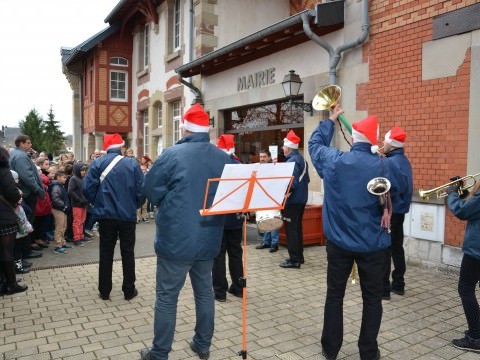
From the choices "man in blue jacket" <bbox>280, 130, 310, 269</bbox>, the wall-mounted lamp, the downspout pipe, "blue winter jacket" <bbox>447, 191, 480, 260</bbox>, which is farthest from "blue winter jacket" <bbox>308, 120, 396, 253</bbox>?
the wall-mounted lamp

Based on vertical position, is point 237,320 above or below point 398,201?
below

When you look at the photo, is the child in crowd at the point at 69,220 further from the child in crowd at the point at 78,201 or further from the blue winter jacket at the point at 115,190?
the blue winter jacket at the point at 115,190

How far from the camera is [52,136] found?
57.4 meters

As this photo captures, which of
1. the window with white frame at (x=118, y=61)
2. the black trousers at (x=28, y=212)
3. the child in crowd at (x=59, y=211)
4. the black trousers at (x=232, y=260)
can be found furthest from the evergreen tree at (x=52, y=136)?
the black trousers at (x=232, y=260)

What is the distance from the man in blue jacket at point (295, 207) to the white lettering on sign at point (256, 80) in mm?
3244

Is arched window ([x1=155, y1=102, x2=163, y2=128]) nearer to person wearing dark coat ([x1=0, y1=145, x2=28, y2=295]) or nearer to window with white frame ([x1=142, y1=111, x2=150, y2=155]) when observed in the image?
window with white frame ([x1=142, y1=111, x2=150, y2=155])

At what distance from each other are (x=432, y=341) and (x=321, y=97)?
8.20 ft

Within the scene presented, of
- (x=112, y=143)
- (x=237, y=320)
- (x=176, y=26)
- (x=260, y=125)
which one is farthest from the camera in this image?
(x=176, y=26)

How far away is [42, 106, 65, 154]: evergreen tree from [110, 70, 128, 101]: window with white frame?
3617 cm

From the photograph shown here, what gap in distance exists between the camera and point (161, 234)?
10.9 feet

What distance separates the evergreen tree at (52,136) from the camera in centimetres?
5344

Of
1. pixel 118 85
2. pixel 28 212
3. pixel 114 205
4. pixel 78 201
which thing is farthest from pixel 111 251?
pixel 118 85

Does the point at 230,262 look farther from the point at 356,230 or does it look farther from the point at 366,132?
the point at 366,132

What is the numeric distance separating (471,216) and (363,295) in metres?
1.14
